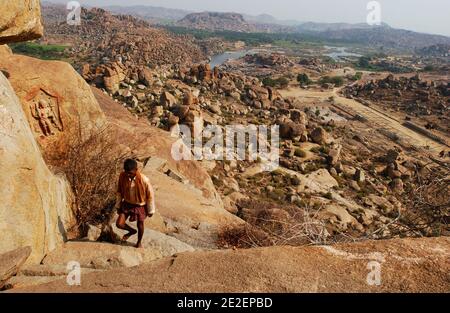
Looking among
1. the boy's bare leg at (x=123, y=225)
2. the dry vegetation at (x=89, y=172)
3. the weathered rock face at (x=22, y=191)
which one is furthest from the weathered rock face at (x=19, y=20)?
the boy's bare leg at (x=123, y=225)

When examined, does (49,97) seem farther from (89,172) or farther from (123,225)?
(123,225)

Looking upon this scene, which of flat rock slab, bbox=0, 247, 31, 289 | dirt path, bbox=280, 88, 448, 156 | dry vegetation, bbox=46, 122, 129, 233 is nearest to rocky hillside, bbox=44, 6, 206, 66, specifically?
dirt path, bbox=280, 88, 448, 156

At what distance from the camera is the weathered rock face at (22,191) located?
174 inches

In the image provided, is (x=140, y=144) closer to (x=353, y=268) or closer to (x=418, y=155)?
(x=353, y=268)

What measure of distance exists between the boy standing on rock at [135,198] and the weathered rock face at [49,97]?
2.58m

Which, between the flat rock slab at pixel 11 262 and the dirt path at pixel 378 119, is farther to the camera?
the dirt path at pixel 378 119

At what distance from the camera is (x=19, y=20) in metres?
5.64

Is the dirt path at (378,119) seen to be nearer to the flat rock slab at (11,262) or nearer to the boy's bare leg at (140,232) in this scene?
the boy's bare leg at (140,232)

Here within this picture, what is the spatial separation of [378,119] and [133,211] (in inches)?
1858

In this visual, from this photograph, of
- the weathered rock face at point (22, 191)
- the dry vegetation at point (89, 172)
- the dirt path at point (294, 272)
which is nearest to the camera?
the dirt path at point (294, 272)

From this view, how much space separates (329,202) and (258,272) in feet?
52.7

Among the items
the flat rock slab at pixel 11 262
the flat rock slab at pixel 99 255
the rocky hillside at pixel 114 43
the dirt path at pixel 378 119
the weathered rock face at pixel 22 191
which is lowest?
the dirt path at pixel 378 119

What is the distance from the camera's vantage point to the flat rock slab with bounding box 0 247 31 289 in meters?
3.85
